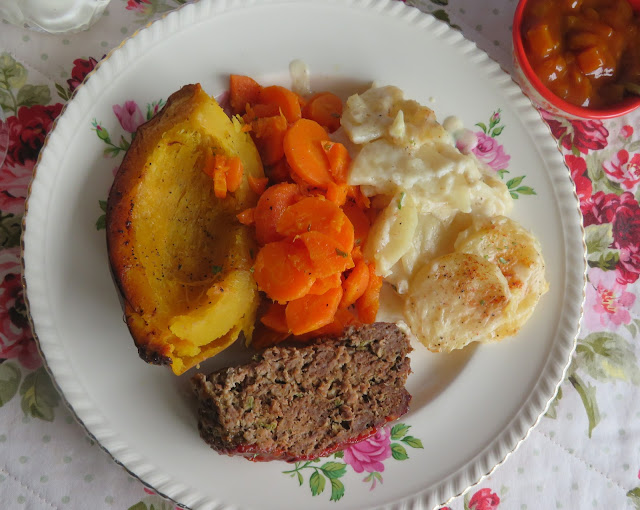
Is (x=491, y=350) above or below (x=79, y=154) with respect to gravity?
below

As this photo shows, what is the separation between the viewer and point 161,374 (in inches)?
88.0

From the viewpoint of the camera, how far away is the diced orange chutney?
8.19 feet

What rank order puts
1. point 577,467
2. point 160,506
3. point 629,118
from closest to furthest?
point 160,506 → point 577,467 → point 629,118

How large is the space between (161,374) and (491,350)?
1437mm

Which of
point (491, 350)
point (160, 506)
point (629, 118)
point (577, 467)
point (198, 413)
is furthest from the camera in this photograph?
point (629, 118)

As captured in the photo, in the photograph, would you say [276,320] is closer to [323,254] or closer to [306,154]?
[323,254]

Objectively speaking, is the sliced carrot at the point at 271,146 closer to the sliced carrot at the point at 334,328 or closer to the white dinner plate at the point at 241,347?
the white dinner plate at the point at 241,347

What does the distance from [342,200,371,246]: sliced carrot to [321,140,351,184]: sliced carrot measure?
5.0 inches

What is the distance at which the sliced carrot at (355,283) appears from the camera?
2297 mm

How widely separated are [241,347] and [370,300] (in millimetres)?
582

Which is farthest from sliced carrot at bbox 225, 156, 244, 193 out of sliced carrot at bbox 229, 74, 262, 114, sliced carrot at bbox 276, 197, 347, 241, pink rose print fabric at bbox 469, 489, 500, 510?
pink rose print fabric at bbox 469, 489, 500, 510

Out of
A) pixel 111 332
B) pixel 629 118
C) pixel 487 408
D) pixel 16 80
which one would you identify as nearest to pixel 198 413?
pixel 111 332

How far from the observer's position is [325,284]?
219cm

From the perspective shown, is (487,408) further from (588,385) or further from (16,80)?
(16,80)
